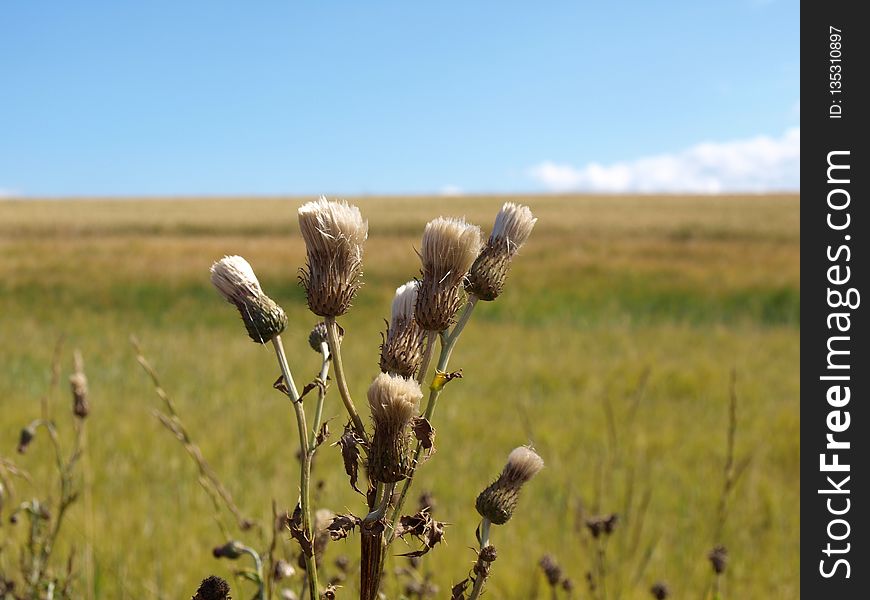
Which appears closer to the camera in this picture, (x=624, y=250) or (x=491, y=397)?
(x=491, y=397)

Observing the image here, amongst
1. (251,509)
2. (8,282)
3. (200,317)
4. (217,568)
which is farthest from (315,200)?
(8,282)

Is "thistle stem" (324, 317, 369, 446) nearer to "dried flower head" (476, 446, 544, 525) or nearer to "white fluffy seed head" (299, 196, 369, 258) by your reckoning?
"white fluffy seed head" (299, 196, 369, 258)

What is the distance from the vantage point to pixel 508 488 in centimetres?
107

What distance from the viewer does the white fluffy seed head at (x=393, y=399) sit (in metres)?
0.82

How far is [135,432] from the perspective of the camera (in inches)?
268

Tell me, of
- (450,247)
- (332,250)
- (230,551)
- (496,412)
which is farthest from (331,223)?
(496,412)

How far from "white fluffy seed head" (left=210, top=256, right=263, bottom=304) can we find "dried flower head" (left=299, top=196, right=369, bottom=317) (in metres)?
0.10

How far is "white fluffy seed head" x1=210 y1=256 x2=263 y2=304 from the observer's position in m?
0.98

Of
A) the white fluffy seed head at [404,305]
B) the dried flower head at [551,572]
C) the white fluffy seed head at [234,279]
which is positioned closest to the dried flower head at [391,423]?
the white fluffy seed head at [404,305]

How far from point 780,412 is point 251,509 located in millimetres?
5991

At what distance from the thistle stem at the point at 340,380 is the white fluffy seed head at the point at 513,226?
0.87ft

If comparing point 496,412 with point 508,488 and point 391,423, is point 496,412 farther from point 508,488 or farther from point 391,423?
point 391,423

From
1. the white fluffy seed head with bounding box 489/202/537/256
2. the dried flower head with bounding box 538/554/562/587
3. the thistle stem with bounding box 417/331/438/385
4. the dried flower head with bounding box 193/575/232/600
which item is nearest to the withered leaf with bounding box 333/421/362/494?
the thistle stem with bounding box 417/331/438/385
